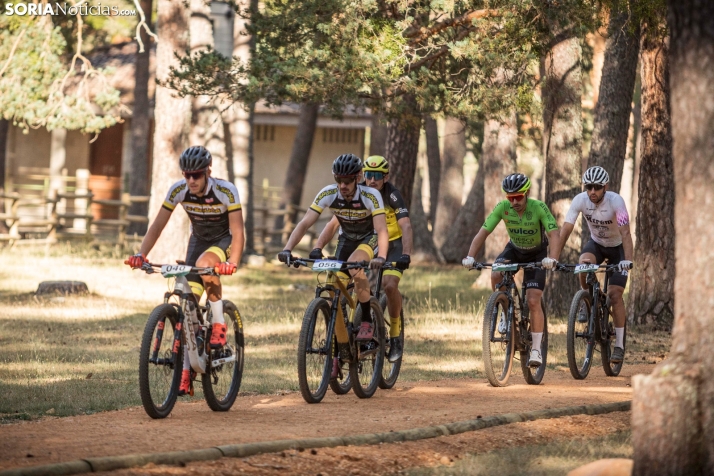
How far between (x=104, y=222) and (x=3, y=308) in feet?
39.5

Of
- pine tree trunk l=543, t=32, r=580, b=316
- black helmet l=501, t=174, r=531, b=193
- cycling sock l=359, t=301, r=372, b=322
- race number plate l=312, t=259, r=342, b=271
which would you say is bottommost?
cycling sock l=359, t=301, r=372, b=322

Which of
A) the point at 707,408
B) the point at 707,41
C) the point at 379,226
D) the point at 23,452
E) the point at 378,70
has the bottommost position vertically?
the point at 23,452

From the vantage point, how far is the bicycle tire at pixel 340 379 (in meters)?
9.77

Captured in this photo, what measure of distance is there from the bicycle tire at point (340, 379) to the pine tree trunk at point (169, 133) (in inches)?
448

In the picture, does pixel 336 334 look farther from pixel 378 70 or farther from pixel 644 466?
pixel 378 70

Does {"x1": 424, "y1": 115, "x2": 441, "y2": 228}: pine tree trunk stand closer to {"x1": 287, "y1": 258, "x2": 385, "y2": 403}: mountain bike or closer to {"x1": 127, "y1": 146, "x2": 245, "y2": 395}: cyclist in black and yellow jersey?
{"x1": 287, "y1": 258, "x2": 385, "y2": 403}: mountain bike

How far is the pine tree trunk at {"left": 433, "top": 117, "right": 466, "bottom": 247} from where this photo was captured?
3195 centimetres

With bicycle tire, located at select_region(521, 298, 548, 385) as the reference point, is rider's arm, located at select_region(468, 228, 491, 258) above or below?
above

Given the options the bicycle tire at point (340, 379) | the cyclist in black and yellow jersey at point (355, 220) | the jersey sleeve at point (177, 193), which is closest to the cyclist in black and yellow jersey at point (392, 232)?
the cyclist in black and yellow jersey at point (355, 220)

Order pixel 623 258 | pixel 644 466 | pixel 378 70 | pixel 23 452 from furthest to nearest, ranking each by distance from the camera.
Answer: pixel 378 70, pixel 623 258, pixel 23 452, pixel 644 466

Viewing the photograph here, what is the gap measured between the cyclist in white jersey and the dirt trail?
3.81 feet

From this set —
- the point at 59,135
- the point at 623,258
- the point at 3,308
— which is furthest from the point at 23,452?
the point at 59,135

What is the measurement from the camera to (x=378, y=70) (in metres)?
14.2

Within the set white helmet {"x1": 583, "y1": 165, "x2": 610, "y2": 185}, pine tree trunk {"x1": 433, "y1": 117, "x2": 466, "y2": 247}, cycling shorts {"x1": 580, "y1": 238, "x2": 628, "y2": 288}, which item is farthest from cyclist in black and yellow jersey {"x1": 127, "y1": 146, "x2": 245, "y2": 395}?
pine tree trunk {"x1": 433, "y1": 117, "x2": 466, "y2": 247}
